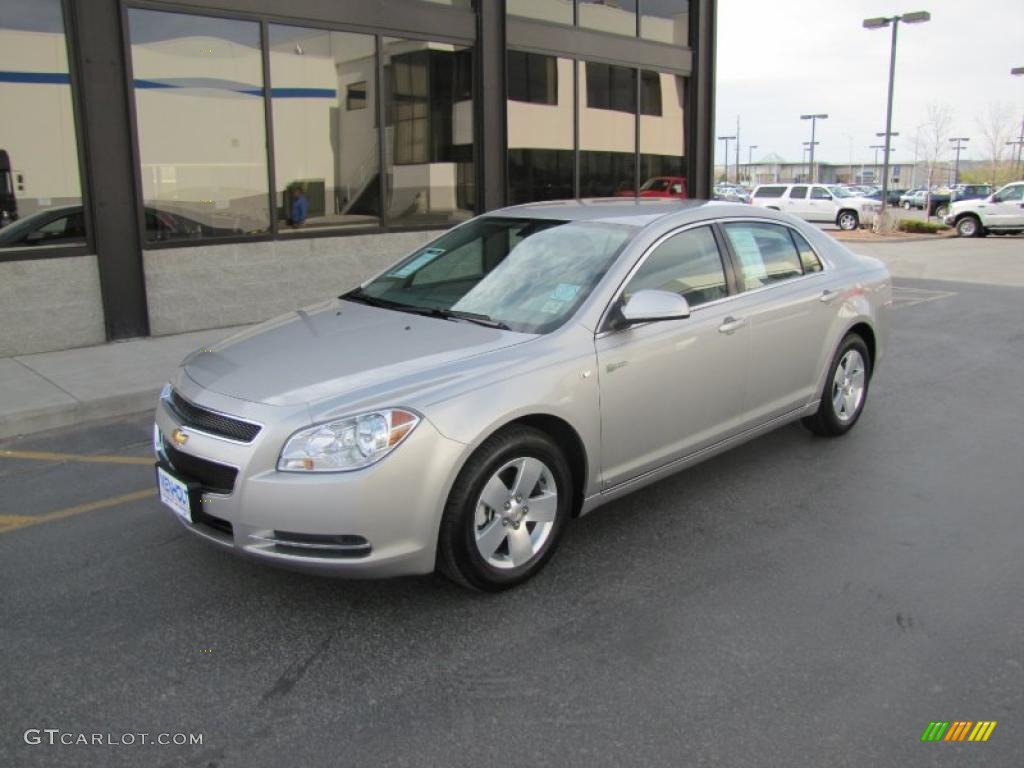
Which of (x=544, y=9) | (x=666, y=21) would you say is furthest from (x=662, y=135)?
(x=544, y=9)

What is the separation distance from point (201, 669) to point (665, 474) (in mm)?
2366

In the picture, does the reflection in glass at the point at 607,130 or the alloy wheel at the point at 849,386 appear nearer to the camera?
the alloy wheel at the point at 849,386

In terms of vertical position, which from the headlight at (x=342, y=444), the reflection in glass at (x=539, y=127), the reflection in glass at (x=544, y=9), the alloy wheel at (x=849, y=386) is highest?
the reflection in glass at (x=544, y=9)

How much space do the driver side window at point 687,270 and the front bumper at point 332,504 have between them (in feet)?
→ 4.79

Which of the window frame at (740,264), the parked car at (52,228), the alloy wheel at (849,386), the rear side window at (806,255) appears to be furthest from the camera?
the parked car at (52,228)

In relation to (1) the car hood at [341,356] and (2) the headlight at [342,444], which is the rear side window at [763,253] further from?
(2) the headlight at [342,444]

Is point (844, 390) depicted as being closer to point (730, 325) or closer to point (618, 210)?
point (730, 325)

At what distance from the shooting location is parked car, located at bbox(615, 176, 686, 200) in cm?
1502

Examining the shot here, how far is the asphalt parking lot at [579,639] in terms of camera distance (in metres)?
2.81

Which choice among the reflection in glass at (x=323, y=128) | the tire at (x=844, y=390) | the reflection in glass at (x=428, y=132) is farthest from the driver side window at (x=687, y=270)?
the reflection in glass at (x=428, y=132)

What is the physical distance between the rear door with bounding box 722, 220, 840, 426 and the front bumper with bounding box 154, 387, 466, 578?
7.32 feet

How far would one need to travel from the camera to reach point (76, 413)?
657 centimetres

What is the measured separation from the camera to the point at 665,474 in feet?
14.8

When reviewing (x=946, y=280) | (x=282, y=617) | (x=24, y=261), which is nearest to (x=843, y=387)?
(x=282, y=617)
